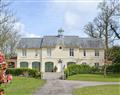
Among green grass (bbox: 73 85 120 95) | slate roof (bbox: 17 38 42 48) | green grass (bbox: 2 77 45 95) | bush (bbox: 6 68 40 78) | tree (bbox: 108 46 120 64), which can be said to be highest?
slate roof (bbox: 17 38 42 48)

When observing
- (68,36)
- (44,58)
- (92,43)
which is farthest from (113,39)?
(44,58)

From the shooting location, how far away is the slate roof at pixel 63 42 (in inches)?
2968

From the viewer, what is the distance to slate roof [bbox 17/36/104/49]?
75.4 meters

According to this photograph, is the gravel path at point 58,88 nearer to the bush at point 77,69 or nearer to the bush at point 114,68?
the bush at point 77,69

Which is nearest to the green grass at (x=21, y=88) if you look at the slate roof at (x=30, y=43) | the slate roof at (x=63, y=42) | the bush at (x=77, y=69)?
the bush at (x=77, y=69)

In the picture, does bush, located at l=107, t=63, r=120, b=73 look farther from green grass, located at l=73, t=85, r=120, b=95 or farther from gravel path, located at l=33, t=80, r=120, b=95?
green grass, located at l=73, t=85, r=120, b=95

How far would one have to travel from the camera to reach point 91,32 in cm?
8469

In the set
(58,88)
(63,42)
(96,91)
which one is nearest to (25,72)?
(63,42)

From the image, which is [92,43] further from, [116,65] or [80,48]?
[116,65]

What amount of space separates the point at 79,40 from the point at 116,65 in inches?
537

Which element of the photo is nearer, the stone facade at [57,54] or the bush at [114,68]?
the bush at [114,68]

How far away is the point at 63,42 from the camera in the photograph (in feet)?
249

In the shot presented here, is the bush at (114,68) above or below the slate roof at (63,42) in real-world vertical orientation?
below

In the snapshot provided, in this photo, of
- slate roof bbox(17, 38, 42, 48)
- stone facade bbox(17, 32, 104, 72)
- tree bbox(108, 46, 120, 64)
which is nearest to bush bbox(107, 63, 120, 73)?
tree bbox(108, 46, 120, 64)
